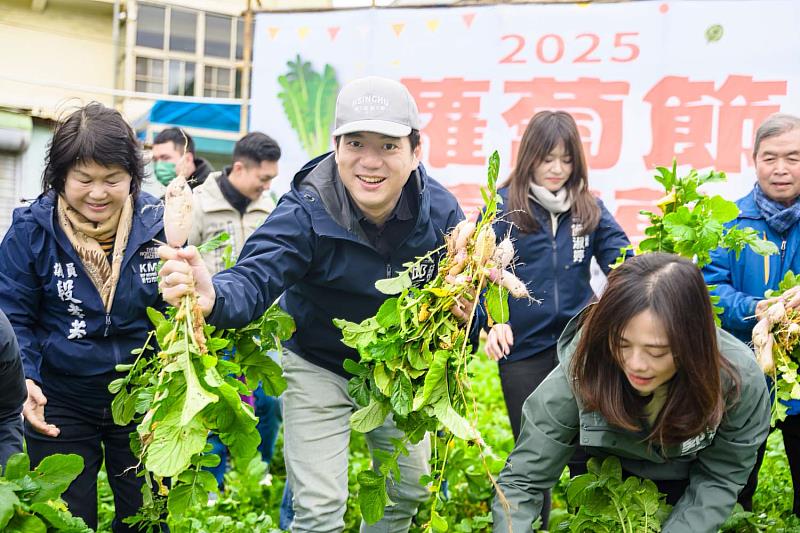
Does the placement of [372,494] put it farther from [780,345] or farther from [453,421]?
[780,345]

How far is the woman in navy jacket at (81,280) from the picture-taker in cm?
277

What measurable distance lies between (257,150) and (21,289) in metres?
2.02

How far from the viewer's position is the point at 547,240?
3.65 meters

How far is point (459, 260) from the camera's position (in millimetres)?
2408

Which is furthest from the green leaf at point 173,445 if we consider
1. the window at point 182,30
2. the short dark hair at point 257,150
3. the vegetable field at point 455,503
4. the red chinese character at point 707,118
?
the window at point 182,30

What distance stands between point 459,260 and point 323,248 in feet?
1.84

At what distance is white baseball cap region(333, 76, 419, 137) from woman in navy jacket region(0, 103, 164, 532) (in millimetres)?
723

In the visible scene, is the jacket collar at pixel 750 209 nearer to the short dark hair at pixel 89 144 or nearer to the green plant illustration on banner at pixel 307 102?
the short dark hair at pixel 89 144

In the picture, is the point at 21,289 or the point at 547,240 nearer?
the point at 21,289

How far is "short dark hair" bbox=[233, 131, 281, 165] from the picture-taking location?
465 centimetres

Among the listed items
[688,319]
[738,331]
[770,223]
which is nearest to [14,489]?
[688,319]

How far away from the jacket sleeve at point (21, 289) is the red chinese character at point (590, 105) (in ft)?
14.1

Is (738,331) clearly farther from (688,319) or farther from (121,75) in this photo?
(121,75)

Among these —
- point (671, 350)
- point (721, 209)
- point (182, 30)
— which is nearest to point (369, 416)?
point (671, 350)
